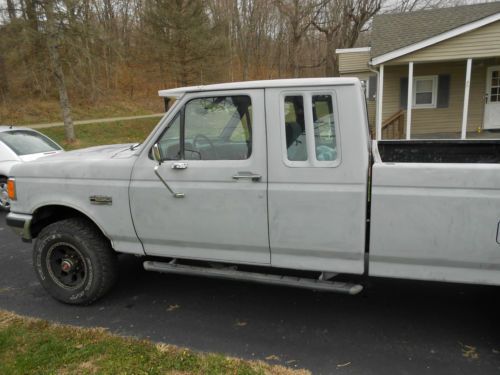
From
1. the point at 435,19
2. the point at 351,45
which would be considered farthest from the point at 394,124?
the point at 351,45

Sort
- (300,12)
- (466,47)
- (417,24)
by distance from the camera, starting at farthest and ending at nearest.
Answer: (300,12) → (417,24) → (466,47)

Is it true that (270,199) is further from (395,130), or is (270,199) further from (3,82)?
(3,82)

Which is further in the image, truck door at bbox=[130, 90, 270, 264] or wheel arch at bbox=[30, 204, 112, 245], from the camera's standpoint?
wheel arch at bbox=[30, 204, 112, 245]

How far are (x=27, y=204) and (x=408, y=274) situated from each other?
3.47 m

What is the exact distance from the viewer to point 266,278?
3.27 meters

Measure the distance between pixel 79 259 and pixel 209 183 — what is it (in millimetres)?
1633

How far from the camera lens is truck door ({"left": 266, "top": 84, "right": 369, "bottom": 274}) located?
9.66 ft

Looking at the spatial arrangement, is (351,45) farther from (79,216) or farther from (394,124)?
(79,216)

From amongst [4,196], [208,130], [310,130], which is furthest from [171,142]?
[4,196]

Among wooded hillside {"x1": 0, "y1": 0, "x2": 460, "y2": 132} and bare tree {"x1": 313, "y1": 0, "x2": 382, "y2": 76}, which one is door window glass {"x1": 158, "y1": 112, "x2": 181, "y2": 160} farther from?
bare tree {"x1": 313, "y1": 0, "x2": 382, "y2": 76}

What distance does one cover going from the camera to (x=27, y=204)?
3.86 m

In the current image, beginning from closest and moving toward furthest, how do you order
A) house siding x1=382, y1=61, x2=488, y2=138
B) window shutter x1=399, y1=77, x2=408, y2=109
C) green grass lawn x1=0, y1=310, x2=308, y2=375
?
green grass lawn x1=0, y1=310, x2=308, y2=375 < house siding x1=382, y1=61, x2=488, y2=138 < window shutter x1=399, y1=77, x2=408, y2=109

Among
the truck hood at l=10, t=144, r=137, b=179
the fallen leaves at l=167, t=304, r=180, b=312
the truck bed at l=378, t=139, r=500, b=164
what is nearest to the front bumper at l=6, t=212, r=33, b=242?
the truck hood at l=10, t=144, r=137, b=179

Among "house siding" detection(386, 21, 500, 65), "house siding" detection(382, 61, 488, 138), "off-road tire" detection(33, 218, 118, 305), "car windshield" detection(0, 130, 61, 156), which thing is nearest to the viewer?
"off-road tire" detection(33, 218, 118, 305)
